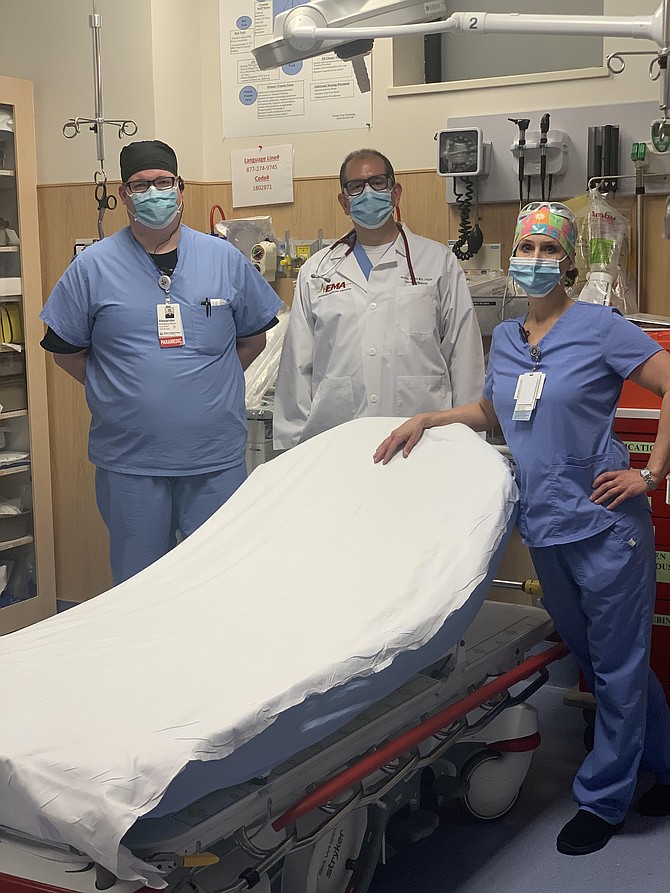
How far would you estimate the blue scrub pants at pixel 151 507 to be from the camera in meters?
3.26

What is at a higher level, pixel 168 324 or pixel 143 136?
pixel 143 136

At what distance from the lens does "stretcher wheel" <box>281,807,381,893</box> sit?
6.93ft

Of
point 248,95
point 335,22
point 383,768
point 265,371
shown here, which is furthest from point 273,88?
point 383,768

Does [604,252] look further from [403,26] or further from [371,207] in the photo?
[403,26]

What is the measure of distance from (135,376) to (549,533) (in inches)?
53.2

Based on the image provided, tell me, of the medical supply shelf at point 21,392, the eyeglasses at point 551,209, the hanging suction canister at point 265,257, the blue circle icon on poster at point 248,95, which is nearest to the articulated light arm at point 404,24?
the eyeglasses at point 551,209

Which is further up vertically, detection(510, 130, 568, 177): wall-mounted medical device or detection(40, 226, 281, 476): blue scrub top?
detection(510, 130, 568, 177): wall-mounted medical device

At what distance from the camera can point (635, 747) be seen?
257 cm

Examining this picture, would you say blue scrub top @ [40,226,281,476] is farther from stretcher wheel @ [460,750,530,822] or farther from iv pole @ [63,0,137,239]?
stretcher wheel @ [460,750,530,822]

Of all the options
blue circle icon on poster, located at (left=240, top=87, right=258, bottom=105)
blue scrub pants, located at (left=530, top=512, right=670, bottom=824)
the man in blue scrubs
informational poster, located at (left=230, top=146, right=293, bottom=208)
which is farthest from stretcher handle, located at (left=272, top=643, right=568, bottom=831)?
blue circle icon on poster, located at (left=240, top=87, right=258, bottom=105)

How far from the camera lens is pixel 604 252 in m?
3.46

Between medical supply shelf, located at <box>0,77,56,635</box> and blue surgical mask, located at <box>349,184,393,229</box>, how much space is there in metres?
1.71

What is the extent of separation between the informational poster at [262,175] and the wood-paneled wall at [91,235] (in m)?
0.04

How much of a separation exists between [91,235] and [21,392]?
0.70 meters
